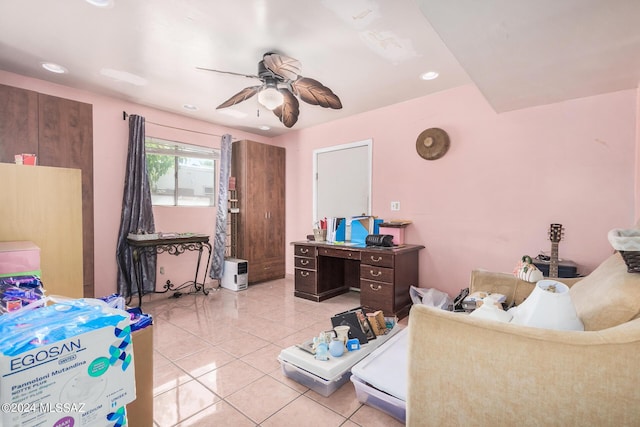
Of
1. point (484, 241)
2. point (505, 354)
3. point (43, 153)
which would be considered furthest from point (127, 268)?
point (484, 241)

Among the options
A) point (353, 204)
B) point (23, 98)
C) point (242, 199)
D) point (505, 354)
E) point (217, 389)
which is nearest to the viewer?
point (505, 354)

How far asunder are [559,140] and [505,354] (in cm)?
249

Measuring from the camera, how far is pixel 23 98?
248 centimetres

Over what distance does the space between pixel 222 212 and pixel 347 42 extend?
2.88 m

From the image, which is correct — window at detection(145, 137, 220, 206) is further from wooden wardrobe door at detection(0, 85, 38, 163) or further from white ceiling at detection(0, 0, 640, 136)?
wooden wardrobe door at detection(0, 85, 38, 163)

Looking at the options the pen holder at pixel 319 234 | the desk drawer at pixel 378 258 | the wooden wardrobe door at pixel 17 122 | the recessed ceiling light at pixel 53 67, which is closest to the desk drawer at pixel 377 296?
the desk drawer at pixel 378 258

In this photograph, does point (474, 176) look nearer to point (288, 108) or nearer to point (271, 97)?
point (288, 108)

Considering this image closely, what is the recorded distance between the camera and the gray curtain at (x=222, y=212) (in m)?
4.12

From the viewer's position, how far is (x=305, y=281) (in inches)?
144

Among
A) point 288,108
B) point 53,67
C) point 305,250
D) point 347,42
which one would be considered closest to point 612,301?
point 347,42

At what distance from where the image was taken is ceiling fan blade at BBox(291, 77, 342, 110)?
7.16ft

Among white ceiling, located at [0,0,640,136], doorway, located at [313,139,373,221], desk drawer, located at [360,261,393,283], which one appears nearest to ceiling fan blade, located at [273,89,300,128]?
white ceiling, located at [0,0,640,136]

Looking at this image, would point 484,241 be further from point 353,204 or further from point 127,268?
point 127,268

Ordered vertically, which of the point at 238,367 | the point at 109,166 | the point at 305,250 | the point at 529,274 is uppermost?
the point at 109,166
